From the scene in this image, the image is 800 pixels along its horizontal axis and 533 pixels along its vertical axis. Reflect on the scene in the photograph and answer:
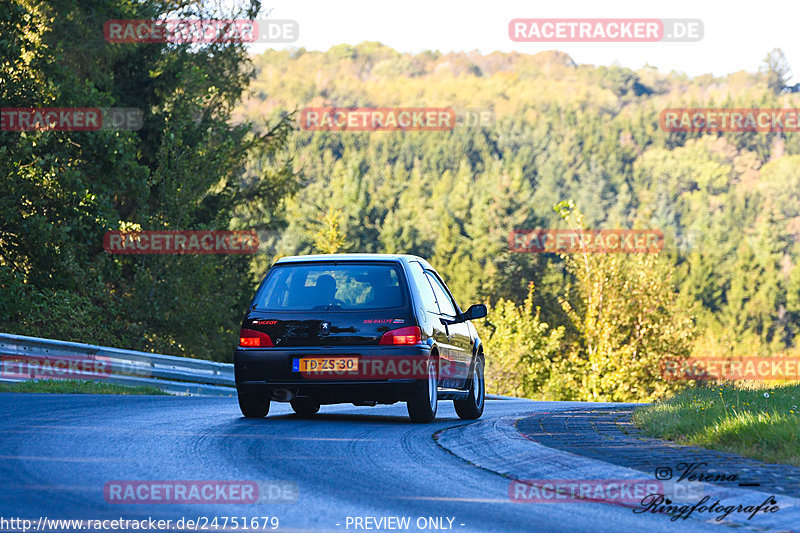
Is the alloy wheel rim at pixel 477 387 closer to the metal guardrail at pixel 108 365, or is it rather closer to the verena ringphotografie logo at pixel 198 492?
the verena ringphotografie logo at pixel 198 492

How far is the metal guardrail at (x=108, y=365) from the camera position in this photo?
1767 cm

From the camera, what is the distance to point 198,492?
259 inches

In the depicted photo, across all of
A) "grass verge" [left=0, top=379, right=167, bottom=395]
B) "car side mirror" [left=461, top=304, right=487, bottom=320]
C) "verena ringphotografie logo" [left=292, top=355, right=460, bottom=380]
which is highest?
"car side mirror" [left=461, top=304, right=487, bottom=320]

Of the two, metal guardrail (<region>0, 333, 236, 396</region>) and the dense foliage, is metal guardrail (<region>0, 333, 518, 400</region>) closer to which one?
metal guardrail (<region>0, 333, 236, 396</region>)

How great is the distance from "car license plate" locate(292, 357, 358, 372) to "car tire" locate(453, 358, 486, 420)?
2136 millimetres

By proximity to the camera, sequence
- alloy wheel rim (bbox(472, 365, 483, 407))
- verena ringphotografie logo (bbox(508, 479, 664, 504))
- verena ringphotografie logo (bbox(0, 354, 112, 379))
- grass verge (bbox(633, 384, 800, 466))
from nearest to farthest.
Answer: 1. verena ringphotografie logo (bbox(508, 479, 664, 504))
2. grass verge (bbox(633, 384, 800, 466))
3. alloy wheel rim (bbox(472, 365, 483, 407))
4. verena ringphotografie logo (bbox(0, 354, 112, 379))

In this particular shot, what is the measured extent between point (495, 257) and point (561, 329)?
121 ft

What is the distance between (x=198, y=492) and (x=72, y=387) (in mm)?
11318

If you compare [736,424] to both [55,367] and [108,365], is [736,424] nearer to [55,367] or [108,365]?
[55,367]

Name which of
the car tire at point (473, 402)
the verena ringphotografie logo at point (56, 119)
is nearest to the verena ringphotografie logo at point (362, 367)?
the car tire at point (473, 402)

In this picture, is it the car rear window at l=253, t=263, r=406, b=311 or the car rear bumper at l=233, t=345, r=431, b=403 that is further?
the car rear window at l=253, t=263, r=406, b=311

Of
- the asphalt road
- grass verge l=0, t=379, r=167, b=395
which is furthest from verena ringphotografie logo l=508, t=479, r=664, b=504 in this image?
grass verge l=0, t=379, r=167, b=395

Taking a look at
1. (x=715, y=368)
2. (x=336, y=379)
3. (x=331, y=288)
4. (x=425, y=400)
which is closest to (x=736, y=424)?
(x=425, y=400)

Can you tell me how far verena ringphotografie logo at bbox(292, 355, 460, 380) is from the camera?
1112 cm
